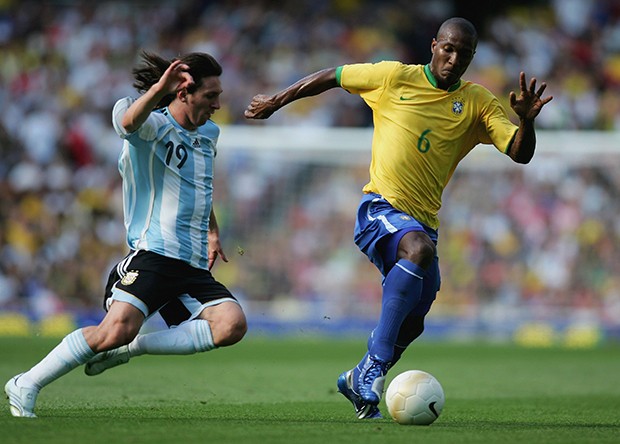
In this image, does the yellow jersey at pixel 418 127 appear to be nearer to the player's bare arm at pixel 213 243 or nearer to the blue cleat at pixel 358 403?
the player's bare arm at pixel 213 243

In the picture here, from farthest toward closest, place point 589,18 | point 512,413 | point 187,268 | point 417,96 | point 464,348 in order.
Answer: point 589,18 < point 464,348 < point 512,413 < point 417,96 < point 187,268

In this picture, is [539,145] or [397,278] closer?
[397,278]

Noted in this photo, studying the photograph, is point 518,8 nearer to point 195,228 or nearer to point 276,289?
point 276,289

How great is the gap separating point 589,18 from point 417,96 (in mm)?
16358

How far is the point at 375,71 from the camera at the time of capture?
24.6 feet

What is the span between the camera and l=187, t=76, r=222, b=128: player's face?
689 centimetres

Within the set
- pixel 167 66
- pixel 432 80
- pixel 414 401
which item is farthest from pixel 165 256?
pixel 432 80

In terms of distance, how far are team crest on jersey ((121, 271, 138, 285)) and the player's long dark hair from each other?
1.20m

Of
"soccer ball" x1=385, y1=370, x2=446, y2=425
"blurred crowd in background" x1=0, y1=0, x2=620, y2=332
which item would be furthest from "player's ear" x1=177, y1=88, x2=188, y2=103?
"blurred crowd in background" x1=0, y1=0, x2=620, y2=332

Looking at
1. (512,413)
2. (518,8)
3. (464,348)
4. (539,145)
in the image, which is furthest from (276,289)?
(512,413)

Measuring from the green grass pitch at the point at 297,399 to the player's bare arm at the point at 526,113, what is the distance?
1.77 meters

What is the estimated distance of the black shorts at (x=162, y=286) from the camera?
6.59 m

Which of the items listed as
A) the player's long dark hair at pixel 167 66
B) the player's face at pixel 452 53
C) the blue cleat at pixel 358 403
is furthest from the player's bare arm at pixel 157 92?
the blue cleat at pixel 358 403

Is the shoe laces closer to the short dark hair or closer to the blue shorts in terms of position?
the blue shorts
